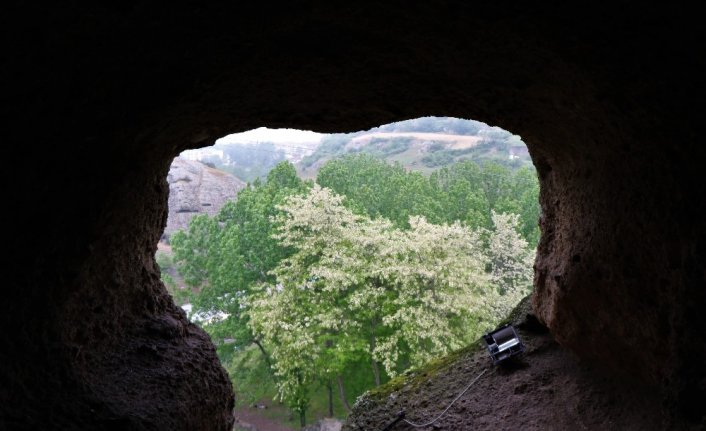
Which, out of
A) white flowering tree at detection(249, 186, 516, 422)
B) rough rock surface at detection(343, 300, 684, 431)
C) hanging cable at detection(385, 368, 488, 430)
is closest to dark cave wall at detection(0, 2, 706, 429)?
rough rock surface at detection(343, 300, 684, 431)

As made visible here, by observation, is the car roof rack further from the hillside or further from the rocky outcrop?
the hillside

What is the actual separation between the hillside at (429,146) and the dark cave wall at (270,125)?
112ft

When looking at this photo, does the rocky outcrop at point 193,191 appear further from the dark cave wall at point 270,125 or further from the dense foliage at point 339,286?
the dark cave wall at point 270,125

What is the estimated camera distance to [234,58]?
2.28 m

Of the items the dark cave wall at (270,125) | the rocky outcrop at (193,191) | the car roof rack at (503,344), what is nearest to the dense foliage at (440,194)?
the car roof rack at (503,344)

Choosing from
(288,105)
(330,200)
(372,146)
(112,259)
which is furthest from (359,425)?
(372,146)

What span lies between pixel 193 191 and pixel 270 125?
25.9 m

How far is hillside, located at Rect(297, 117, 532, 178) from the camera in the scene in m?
42.8

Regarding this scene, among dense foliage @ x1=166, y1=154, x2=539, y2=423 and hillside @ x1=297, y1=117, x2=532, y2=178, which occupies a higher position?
hillside @ x1=297, y1=117, x2=532, y2=178

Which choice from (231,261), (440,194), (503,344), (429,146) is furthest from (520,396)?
(429,146)

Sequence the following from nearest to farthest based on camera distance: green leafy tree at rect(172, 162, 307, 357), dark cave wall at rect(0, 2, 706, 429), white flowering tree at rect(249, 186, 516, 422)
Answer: dark cave wall at rect(0, 2, 706, 429) → white flowering tree at rect(249, 186, 516, 422) → green leafy tree at rect(172, 162, 307, 357)

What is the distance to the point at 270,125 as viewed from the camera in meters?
3.62

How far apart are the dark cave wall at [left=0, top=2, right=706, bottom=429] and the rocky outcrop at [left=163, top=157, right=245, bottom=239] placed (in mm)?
23654

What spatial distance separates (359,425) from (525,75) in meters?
3.91
